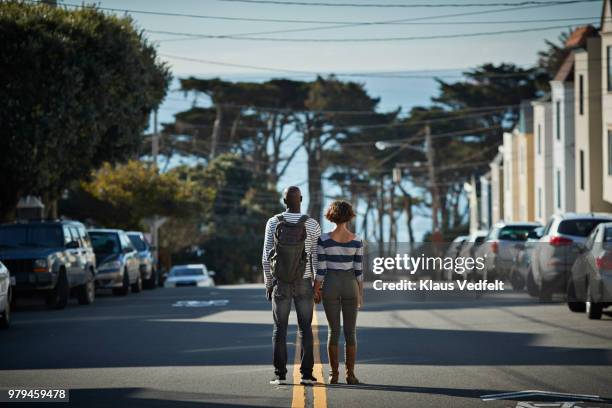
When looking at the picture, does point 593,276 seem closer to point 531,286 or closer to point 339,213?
point 531,286

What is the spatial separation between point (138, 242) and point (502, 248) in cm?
1313

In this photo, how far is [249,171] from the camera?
7756 cm

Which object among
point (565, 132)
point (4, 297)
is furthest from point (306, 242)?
point (565, 132)

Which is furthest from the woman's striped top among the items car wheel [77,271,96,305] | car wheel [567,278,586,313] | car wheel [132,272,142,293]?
car wheel [132,272,142,293]

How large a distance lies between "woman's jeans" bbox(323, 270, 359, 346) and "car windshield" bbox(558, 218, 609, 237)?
43.1 ft

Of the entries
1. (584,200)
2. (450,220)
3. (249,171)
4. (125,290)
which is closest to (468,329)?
(125,290)

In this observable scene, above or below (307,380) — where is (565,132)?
above

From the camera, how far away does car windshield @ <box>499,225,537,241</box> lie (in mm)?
32719

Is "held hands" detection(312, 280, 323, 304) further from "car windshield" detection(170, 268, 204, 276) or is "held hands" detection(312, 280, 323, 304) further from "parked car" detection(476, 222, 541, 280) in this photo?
"car windshield" detection(170, 268, 204, 276)

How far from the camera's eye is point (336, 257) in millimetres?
12914

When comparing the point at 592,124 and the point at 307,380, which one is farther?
the point at 592,124

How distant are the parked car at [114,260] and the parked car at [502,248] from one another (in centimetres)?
992

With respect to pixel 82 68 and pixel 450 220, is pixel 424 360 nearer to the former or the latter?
pixel 82 68

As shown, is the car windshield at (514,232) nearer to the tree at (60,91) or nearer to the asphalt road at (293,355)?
the asphalt road at (293,355)
